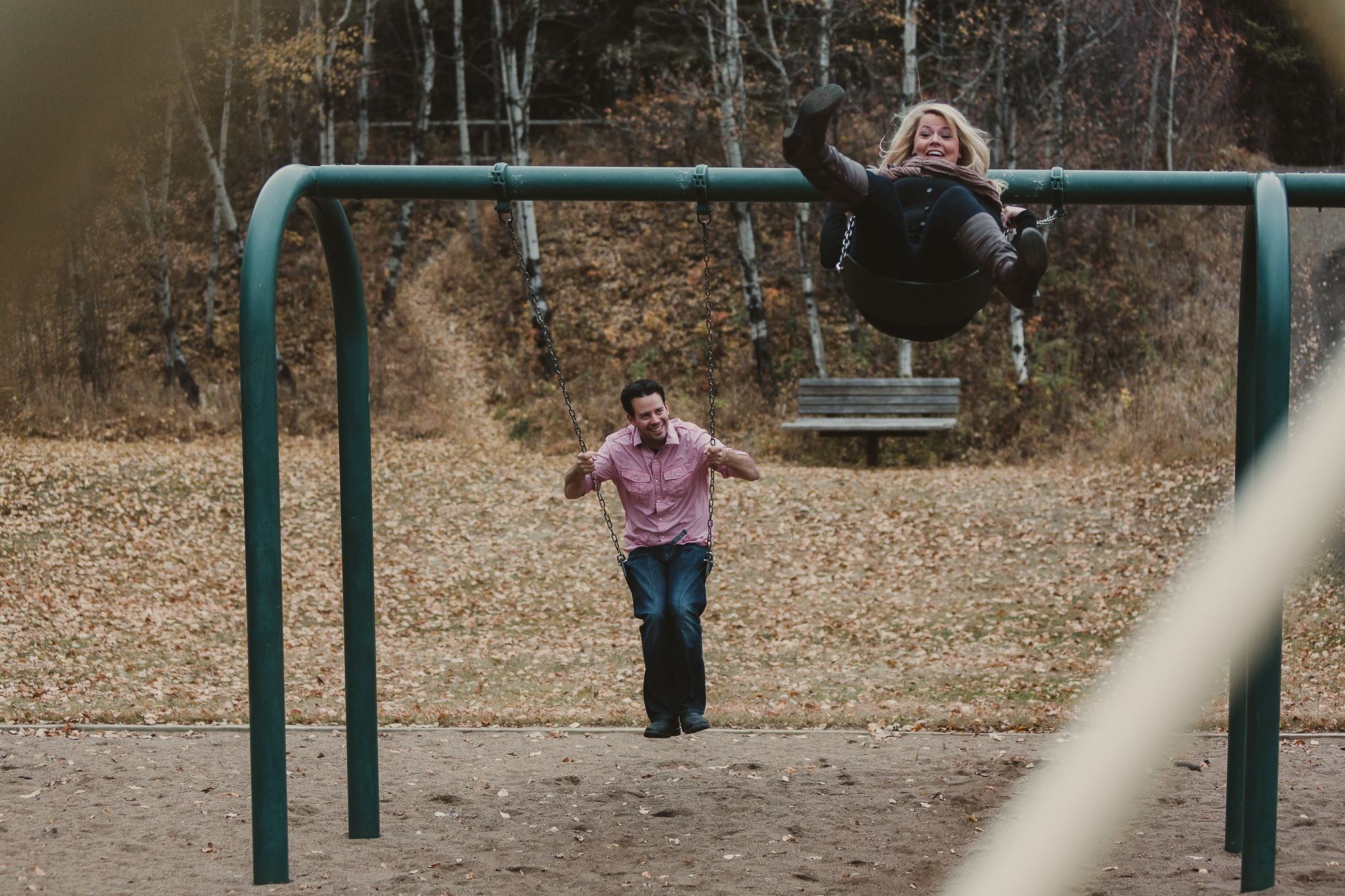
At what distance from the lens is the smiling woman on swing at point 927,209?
135 inches

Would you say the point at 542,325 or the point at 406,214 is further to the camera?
the point at 406,214

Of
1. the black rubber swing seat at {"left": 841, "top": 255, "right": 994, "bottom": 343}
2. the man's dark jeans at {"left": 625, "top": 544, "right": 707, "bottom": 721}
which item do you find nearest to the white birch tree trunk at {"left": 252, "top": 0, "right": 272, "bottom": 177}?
the man's dark jeans at {"left": 625, "top": 544, "right": 707, "bottom": 721}

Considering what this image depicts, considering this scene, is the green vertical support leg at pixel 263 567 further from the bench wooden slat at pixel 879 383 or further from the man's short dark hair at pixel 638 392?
the bench wooden slat at pixel 879 383

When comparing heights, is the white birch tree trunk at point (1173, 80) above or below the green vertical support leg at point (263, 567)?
above

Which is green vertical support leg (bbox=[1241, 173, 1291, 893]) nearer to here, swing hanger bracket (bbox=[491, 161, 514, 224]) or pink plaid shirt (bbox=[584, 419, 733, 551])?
pink plaid shirt (bbox=[584, 419, 733, 551])

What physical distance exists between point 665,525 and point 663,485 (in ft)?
0.57

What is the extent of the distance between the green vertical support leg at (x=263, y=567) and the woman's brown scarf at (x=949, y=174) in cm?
205

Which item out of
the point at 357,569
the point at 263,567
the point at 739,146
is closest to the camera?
the point at 263,567

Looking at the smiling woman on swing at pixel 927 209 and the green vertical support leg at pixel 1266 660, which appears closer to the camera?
the smiling woman on swing at pixel 927 209

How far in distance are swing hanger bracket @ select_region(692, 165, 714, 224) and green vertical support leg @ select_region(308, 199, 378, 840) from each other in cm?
136

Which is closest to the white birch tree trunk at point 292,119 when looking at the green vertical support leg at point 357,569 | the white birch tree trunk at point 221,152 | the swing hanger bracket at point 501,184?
the white birch tree trunk at point 221,152

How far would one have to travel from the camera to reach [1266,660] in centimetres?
383

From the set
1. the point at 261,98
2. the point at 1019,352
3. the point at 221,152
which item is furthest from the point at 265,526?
the point at 261,98

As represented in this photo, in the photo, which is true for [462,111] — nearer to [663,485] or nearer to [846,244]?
[663,485]
